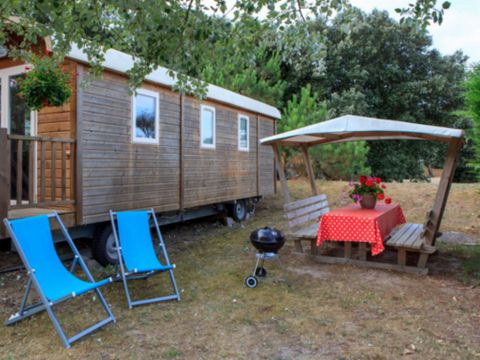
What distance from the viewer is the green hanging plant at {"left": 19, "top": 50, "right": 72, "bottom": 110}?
3.99 meters

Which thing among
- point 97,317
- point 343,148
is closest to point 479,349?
point 97,317

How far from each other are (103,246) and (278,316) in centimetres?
249

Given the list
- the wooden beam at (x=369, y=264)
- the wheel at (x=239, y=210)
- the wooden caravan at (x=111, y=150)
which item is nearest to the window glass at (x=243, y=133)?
the wooden caravan at (x=111, y=150)

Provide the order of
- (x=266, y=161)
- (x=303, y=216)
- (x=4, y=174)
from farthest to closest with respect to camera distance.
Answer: (x=266, y=161) → (x=303, y=216) → (x=4, y=174)

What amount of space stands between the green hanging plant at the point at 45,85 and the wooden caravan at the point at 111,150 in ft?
0.73

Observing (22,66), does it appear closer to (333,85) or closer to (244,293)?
(244,293)

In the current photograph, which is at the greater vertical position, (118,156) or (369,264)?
(118,156)

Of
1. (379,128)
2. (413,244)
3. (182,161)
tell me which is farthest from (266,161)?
(413,244)

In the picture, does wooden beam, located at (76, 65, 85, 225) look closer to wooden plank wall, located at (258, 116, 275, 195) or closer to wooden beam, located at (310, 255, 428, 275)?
wooden beam, located at (310, 255, 428, 275)

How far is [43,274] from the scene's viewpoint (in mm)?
3158

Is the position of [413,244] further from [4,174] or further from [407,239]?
[4,174]

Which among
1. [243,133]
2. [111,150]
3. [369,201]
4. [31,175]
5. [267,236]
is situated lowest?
[267,236]

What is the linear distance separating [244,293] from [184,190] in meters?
2.71

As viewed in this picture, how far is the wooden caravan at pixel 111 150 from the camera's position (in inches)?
171
